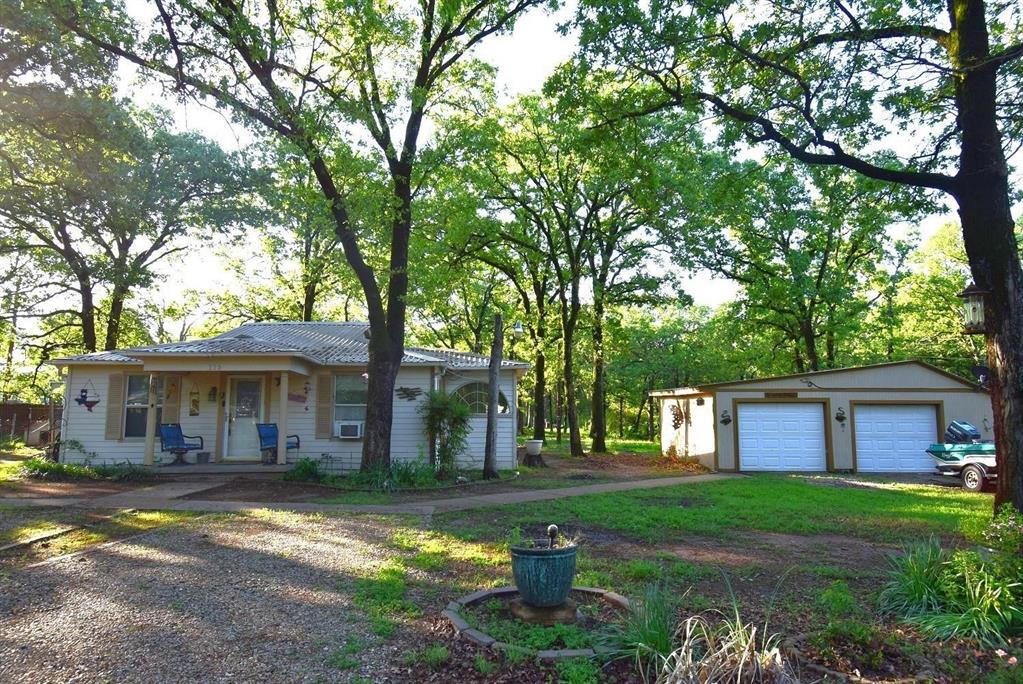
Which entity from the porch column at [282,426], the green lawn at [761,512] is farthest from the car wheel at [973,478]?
the porch column at [282,426]

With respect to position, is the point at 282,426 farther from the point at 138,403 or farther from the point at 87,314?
the point at 87,314

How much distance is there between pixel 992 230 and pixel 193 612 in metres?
8.99

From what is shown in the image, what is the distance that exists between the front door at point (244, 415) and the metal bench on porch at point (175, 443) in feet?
2.64

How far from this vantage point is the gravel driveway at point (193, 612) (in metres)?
3.75

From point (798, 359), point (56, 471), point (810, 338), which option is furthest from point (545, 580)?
point (798, 359)

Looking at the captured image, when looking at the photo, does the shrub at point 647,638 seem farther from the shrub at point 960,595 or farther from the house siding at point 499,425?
the house siding at point 499,425

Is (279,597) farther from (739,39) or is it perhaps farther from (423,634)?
(739,39)

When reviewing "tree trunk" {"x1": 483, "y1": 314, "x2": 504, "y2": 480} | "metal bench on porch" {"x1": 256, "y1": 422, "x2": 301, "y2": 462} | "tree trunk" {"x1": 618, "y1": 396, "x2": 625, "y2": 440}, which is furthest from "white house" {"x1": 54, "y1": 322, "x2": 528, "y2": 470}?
"tree trunk" {"x1": 618, "y1": 396, "x2": 625, "y2": 440}

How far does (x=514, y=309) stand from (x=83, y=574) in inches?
1067

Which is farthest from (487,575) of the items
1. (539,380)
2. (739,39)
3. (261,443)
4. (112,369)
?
(539,380)

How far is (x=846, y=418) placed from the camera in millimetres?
16547

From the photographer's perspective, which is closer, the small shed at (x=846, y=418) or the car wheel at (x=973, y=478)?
the car wheel at (x=973, y=478)

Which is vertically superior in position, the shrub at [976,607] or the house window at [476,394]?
the house window at [476,394]

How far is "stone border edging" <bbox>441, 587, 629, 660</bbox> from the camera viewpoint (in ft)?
12.6
